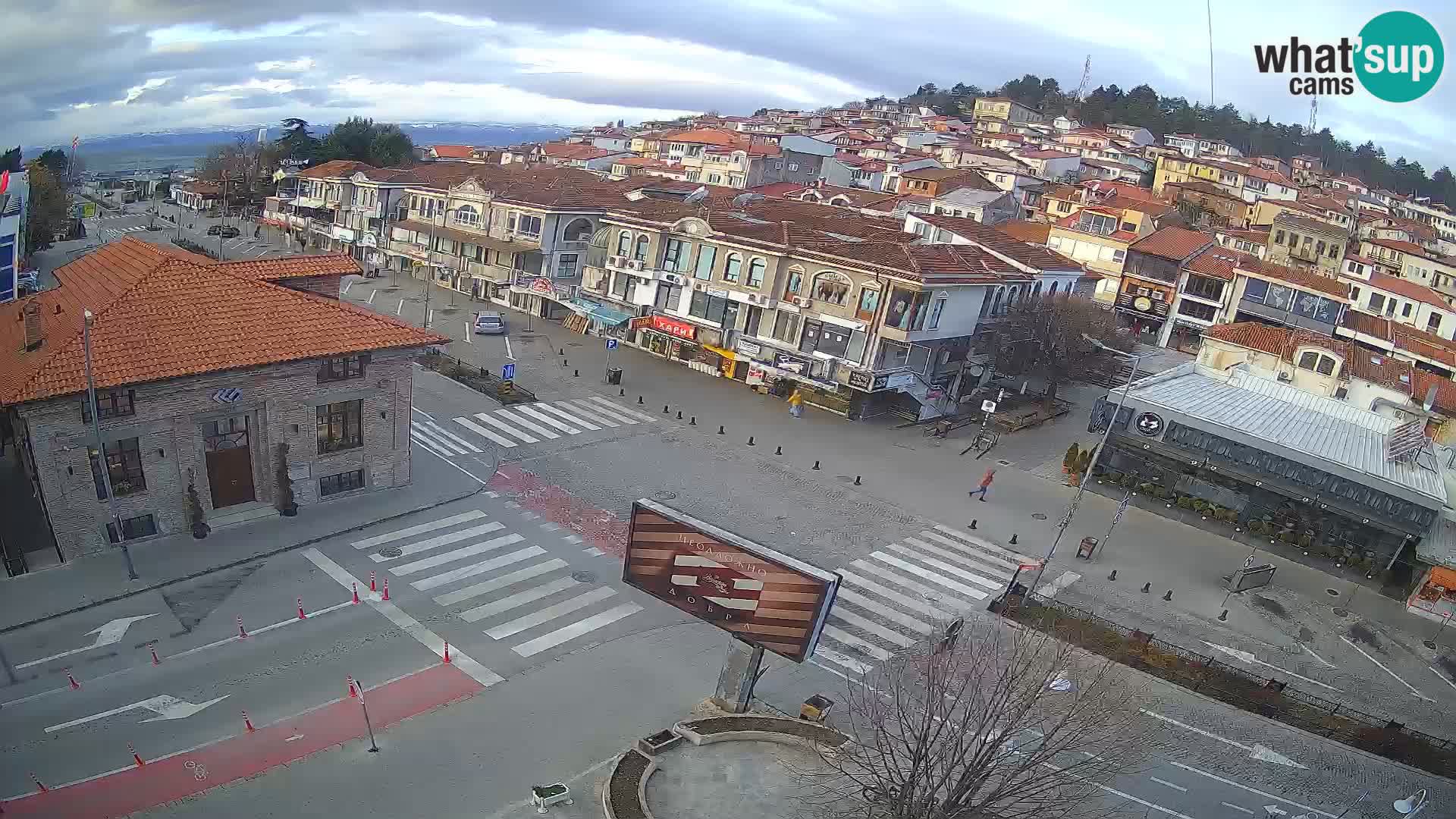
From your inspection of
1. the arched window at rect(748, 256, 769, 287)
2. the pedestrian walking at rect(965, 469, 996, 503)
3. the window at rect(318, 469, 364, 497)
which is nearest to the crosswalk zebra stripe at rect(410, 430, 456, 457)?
the window at rect(318, 469, 364, 497)

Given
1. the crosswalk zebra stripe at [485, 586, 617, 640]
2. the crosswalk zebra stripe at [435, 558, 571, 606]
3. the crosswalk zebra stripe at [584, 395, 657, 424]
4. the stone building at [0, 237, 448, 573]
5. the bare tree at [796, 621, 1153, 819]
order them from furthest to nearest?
1. the crosswalk zebra stripe at [584, 395, 657, 424]
2. the crosswalk zebra stripe at [435, 558, 571, 606]
3. the stone building at [0, 237, 448, 573]
4. the crosswalk zebra stripe at [485, 586, 617, 640]
5. the bare tree at [796, 621, 1153, 819]

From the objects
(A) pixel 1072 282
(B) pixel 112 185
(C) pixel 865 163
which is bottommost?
(B) pixel 112 185

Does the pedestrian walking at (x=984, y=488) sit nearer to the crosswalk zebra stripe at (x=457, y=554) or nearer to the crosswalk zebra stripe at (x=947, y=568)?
the crosswalk zebra stripe at (x=947, y=568)

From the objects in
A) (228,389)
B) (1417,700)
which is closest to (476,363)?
(228,389)

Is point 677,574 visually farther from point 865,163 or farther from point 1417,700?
point 865,163

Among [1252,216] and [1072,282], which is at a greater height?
[1252,216]

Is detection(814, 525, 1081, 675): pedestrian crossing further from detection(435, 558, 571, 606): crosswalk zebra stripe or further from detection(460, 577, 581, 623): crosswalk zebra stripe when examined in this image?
detection(435, 558, 571, 606): crosswalk zebra stripe

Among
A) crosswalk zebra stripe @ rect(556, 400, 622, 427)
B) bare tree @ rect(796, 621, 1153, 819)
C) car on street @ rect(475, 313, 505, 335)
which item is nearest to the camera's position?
bare tree @ rect(796, 621, 1153, 819)
